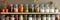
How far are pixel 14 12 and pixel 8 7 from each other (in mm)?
165

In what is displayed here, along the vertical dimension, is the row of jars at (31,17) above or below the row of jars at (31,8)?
below

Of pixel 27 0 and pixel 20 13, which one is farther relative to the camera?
pixel 27 0

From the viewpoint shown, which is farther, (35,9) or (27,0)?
(27,0)

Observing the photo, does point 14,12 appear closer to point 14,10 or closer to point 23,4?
point 14,10

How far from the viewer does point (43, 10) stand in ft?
4.92

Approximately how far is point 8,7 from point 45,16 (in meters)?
0.53

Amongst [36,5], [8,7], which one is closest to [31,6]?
[36,5]

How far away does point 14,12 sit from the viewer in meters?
1.45

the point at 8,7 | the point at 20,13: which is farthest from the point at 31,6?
the point at 8,7

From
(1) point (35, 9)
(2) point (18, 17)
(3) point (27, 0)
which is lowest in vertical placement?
(2) point (18, 17)

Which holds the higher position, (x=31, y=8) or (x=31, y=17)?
(x=31, y=8)

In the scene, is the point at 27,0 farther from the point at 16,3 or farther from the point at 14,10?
the point at 14,10

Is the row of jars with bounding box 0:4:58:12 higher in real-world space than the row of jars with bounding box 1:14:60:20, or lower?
higher

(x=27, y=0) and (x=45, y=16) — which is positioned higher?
(x=27, y=0)
